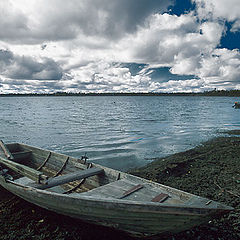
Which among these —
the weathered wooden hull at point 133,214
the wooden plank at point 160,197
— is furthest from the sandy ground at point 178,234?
the wooden plank at point 160,197

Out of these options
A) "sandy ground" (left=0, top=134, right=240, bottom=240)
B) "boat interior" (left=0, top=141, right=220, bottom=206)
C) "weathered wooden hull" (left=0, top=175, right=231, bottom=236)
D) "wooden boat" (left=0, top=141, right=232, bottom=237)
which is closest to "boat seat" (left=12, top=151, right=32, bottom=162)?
"boat interior" (left=0, top=141, right=220, bottom=206)

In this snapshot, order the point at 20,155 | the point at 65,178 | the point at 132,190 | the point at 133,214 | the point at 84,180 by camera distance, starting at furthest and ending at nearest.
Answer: the point at 20,155, the point at 84,180, the point at 65,178, the point at 132,190, the point at 133,214

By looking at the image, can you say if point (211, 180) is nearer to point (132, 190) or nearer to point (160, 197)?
point (160, 197)

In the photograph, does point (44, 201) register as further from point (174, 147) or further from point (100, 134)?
point (100, 134)

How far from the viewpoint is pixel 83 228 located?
6.46 metres

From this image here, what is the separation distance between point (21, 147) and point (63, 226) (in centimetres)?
738

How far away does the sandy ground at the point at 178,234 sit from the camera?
6008mm

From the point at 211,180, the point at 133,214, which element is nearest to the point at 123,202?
the point at 133,214

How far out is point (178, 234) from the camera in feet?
18.9

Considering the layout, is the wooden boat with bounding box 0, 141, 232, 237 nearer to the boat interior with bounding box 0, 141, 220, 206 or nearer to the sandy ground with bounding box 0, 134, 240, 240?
the boat interior with bounding box 0, 141, 220, 206

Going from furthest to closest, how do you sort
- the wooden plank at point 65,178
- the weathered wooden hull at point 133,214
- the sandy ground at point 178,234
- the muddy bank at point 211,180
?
1. the wooden plank at point 65,178
2. the sandy ground at point 178,234
3. the muddy bank at point 211,180
4. the weathered wooden hull at point 133,214

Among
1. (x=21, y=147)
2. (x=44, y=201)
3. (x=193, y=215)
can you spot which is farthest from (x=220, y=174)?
(x=21, y=147)

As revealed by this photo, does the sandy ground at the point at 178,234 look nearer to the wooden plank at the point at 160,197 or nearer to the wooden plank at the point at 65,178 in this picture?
the wooden plank at the point at 160,197

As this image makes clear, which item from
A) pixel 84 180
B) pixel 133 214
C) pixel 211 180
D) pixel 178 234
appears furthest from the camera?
pixel 211 180
